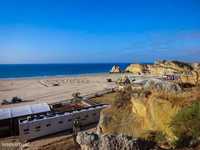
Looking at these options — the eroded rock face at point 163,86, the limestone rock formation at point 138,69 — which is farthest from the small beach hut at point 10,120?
the limestone rock formation at point 138,69

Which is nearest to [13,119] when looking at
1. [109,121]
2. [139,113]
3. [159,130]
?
[109,121]

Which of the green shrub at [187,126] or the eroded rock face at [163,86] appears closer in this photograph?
the green shrub at [187,126]

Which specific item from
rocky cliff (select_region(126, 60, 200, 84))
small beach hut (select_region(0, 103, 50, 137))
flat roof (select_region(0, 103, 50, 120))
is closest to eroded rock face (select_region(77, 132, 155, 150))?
small beach hut (select_region(0, 103, 50, 137))

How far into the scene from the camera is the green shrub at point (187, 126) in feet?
25.3

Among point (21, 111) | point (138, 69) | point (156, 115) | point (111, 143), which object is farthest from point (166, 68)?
point (111, 143)

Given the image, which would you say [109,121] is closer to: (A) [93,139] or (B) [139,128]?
(B) [139,128]

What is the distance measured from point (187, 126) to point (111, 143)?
108 inches

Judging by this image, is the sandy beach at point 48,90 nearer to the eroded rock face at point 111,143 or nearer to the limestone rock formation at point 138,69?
the eroded rock face at point 111,143

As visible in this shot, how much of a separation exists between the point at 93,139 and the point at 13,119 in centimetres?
1222

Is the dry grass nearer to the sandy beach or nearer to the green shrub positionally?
the green shrub

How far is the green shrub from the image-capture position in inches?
303

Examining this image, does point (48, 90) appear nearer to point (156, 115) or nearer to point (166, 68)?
point (156, 115)

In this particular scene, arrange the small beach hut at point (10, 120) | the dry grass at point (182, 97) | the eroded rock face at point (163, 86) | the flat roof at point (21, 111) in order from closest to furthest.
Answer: the dry grass at point (182, 97)
the eroded rock face at point (163, 86)
the small beach hut at point (10, 120)
the flat roof at point (21, 111)

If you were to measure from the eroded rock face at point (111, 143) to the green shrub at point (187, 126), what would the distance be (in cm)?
135
